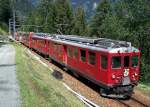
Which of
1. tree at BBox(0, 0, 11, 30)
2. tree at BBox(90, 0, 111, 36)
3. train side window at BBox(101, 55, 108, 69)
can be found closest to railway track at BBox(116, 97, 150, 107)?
train side window at BBox(101, 55, 108, 69)

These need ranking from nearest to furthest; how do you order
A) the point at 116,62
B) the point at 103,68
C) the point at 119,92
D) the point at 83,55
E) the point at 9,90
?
the point at 9,90
the point at 116,62
the point at 103,68
the point at 119,92
the point at 83,55

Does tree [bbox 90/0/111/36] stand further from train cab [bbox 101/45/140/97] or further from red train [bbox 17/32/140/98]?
train cab [bbox 101/45/140/97]

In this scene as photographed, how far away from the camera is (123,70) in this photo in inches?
776

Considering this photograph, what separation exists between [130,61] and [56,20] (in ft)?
220

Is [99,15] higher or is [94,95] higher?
[99,15]

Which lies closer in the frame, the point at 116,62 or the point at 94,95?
the point at 116,62

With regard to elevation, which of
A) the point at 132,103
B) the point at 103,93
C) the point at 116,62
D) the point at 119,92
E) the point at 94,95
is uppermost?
the point at 116,62

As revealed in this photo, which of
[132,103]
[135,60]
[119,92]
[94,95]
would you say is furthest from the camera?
[94,95]

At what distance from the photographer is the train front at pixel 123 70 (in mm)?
19250

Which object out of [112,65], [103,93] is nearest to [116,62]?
[112,65]

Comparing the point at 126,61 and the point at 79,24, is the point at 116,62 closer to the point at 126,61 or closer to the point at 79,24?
the point at 126,61

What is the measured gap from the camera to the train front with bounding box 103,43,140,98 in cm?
1925

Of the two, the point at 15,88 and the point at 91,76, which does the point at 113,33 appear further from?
the point at 15,88

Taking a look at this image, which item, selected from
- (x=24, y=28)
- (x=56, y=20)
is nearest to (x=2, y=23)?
(x=24, y=28)
